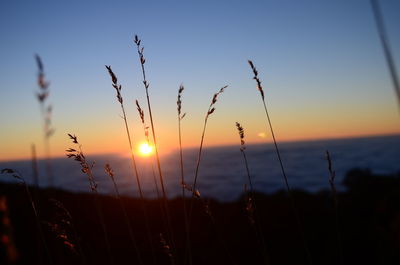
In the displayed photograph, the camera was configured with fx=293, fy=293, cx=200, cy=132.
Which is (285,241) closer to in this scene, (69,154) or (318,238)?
(318,238)

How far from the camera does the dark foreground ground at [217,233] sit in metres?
6.25

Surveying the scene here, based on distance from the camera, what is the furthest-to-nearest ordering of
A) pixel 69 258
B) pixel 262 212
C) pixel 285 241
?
1. pixel 262 212
2. pixel 285 241
3. pixel 69 258

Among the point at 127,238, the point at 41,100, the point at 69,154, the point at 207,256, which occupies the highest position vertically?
the point at 41,100

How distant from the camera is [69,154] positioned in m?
2.00

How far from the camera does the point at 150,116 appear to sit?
6.94 feet

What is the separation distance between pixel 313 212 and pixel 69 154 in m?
10.2

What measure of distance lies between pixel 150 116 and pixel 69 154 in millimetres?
608

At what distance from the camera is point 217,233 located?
8.51 metres

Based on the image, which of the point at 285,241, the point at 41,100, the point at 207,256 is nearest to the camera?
the point at 41,100

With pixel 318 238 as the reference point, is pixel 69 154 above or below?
above

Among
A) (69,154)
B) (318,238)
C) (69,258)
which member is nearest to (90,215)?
(69,258)

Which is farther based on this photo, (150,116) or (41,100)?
(150,116)

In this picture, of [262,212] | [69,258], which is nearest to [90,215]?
[69,258]

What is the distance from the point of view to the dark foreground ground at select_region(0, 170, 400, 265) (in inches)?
246
